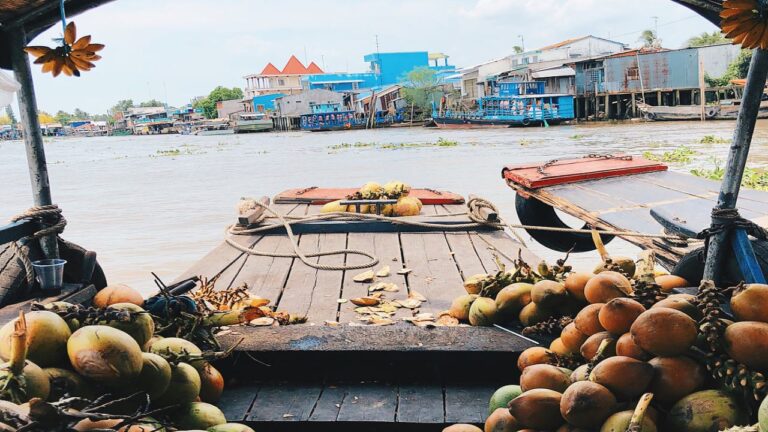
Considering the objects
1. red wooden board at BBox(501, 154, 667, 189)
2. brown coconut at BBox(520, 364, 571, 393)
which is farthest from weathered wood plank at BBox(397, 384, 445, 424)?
Answer: red wooden board at BBox(501, 154, 667, 189)

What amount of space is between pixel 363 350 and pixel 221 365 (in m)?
0.58

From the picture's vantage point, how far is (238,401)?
2521 mm

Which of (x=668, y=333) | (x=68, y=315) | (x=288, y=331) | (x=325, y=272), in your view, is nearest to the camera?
(x=668, y=333)

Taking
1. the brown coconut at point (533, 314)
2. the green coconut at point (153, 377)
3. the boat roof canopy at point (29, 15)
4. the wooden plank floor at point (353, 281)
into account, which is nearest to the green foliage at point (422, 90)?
the wooden plank floor at point (353, 281)

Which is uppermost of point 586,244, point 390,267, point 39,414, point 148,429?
point 39,414

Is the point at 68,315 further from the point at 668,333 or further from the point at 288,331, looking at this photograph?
the point at 668,333

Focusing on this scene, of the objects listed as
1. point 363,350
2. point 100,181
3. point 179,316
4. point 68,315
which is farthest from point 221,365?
point 100,181

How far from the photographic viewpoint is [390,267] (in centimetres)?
453

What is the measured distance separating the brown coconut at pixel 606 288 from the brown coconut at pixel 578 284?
0.73ft

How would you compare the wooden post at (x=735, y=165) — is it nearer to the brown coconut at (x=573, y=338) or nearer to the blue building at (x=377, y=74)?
the brown coconut at (x=573, y=338)

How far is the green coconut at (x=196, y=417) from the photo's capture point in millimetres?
1973

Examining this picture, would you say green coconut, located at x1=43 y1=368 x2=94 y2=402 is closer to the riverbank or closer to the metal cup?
the metal cup

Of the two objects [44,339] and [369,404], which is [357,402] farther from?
[44,339]

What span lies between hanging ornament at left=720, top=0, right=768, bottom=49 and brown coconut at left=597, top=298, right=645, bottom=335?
0.90 meters
